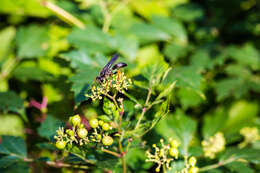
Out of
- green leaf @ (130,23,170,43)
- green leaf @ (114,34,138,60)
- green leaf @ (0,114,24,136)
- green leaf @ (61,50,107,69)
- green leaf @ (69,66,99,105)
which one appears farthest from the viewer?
green leaf @ (130,23,170,43)

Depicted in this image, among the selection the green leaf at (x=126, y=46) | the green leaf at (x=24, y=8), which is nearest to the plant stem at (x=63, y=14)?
the green leaf at (x=24, y=8)

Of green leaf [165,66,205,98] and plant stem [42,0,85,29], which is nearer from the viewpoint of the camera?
green leaf [165,66,205,98]

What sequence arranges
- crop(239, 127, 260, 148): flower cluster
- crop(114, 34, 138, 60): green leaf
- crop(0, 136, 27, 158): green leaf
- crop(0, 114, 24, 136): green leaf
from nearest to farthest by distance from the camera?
1. crop(0, 136, 27, 158): green leaf
2. crop(239, 127, 260, 148): flower cluster
3. crop(114, 34, 138, 60): green leaf
4. crop(0, 114, 24, 136): green leaf

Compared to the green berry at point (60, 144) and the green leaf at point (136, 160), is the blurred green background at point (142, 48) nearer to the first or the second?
the green leaf at point (136, 160)

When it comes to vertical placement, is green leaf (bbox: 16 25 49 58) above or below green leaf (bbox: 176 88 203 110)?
above

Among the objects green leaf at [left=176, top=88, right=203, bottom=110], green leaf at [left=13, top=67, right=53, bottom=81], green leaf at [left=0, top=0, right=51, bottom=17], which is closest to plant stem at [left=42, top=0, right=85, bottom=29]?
green leaf at [left=0, top=0, right=51, bottom=17]

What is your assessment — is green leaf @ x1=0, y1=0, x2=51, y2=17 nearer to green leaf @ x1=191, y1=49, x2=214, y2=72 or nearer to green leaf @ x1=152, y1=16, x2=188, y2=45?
green leaf @ x1=152, y1=16, x2=188, y2=45

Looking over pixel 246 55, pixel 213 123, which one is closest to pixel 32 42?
pixel 213 123
